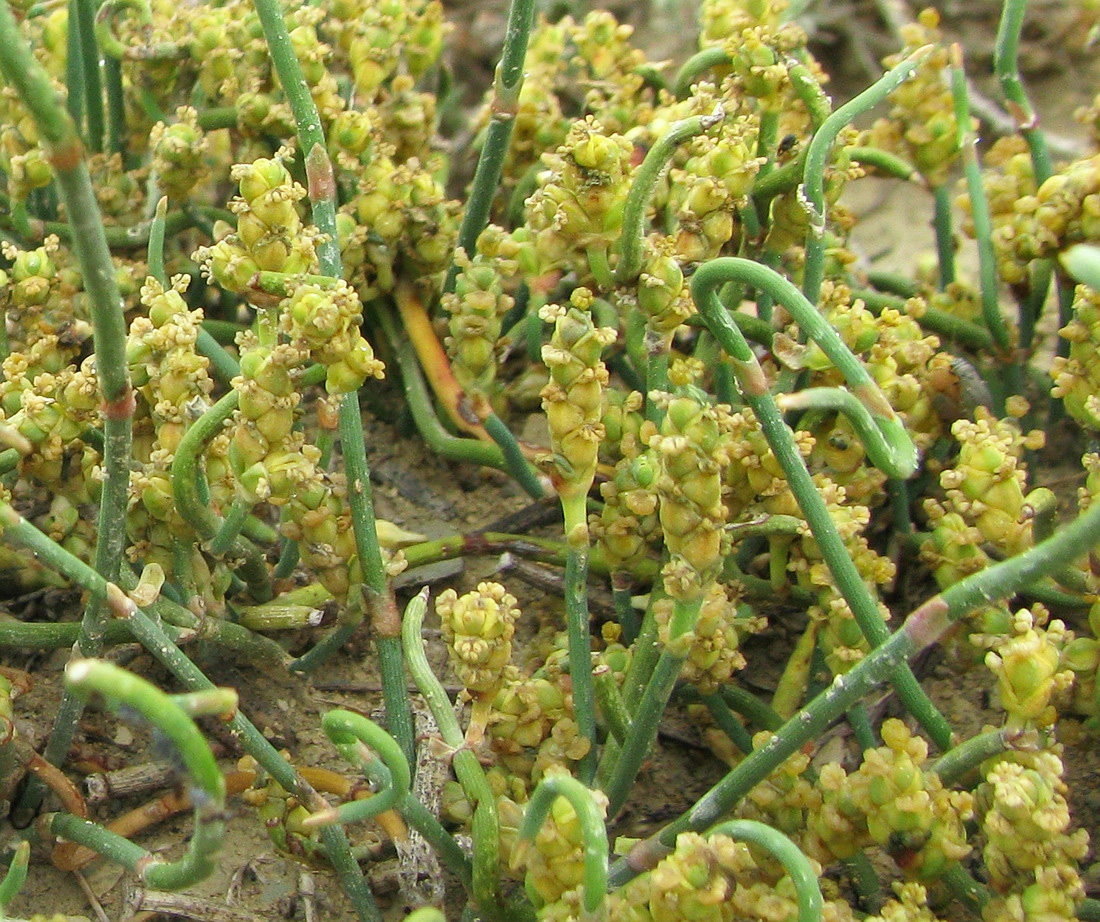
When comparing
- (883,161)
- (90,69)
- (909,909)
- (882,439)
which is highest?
(90,69)

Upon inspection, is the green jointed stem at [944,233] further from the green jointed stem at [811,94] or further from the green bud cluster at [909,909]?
the green bud cluster at [909,909]

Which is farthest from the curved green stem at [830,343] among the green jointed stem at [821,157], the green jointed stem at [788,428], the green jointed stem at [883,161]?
the green jointed stem at [883,161]

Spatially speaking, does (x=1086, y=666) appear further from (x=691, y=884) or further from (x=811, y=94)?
(x=811, y=94)

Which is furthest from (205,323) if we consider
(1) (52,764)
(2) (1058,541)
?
(2) (1058,541)

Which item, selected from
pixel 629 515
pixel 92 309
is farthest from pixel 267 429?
pixel 629 515

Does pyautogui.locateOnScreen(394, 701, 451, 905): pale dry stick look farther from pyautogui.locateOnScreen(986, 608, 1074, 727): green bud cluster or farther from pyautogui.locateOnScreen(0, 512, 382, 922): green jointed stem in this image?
pyautogui.locateOnScreen(986, 608, 1074, 727): green bud cluster

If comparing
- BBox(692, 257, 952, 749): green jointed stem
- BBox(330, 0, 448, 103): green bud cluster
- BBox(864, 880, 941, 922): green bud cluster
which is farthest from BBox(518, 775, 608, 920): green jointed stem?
BBox(330, 0, 448, 103): green bud cluster

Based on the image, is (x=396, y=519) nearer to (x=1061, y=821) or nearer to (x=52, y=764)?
(x=52, y=764)
